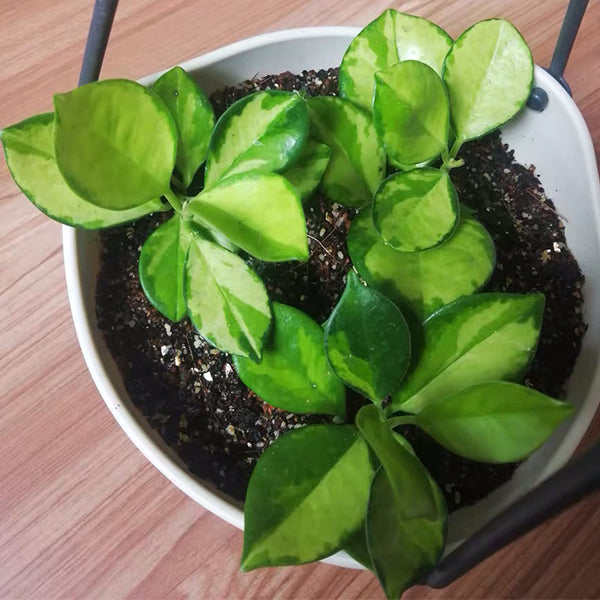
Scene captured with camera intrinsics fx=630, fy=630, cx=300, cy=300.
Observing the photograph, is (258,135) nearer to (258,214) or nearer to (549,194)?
(258,214)

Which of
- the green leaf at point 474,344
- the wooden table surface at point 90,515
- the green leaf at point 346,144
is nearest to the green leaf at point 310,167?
the green leaf at point 346,144

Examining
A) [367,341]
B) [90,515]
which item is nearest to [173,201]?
[367,341]

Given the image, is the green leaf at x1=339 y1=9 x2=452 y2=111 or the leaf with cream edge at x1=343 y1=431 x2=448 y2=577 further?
the green leaf at x1=339 y1=9 x2=452 y2=111

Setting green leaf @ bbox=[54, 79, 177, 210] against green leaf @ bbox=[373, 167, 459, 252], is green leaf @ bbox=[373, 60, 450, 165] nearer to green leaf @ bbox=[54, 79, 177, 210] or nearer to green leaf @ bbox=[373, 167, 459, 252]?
green leaf @ bbox=[373, 167, 459, 252]

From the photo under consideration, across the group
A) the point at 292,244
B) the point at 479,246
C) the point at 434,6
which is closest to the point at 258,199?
the point at 292,244

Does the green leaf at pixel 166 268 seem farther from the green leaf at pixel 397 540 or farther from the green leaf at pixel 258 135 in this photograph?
the green leaf at pixel 397 540

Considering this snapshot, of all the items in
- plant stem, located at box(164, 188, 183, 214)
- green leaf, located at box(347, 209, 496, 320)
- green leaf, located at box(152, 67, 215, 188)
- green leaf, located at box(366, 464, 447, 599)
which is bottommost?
green leaf, located at box(366, 464, 447, 599)

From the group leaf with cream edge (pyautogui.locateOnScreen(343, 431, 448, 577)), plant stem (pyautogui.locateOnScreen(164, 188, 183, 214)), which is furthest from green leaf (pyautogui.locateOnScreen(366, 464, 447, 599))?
plant stem (pyautogui.locateOnScreen(164, 188, 183, 214))
